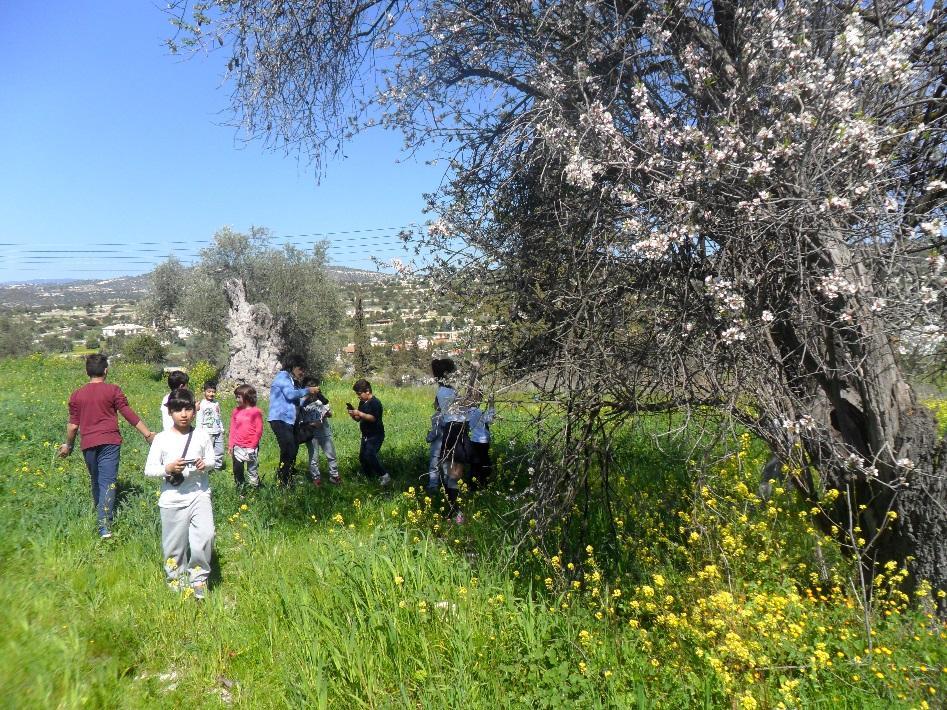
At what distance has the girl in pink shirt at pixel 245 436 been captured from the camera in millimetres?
8523

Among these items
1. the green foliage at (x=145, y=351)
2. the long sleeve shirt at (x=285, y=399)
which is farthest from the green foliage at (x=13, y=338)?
the long sleeve shirt at (x=285, y=399)

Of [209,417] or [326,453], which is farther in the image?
[326,453]

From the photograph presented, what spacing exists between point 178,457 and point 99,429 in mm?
2220

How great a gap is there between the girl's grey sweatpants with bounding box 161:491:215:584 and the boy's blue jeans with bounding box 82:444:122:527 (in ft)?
5.86

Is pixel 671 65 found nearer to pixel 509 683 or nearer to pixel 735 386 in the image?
pixel 735 386

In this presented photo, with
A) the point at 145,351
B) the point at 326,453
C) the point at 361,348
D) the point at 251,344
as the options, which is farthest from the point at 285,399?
the point at 145,351

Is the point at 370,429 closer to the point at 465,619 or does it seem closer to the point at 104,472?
the point at 104,472

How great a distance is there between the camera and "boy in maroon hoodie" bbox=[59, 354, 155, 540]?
22.1ft

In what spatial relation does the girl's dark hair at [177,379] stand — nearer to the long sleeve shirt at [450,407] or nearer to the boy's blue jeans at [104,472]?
the boy's blue jeans at [104,472]

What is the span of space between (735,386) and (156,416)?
16.3 metres

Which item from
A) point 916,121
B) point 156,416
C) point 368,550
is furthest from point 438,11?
point 156,416

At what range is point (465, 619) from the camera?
434 centimetres

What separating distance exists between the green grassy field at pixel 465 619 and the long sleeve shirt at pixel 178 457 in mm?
753

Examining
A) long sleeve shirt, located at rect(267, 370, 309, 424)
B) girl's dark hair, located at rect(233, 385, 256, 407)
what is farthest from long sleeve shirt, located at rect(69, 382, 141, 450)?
long sleeve shirt, located at rect(267, 370, 309, 424)
